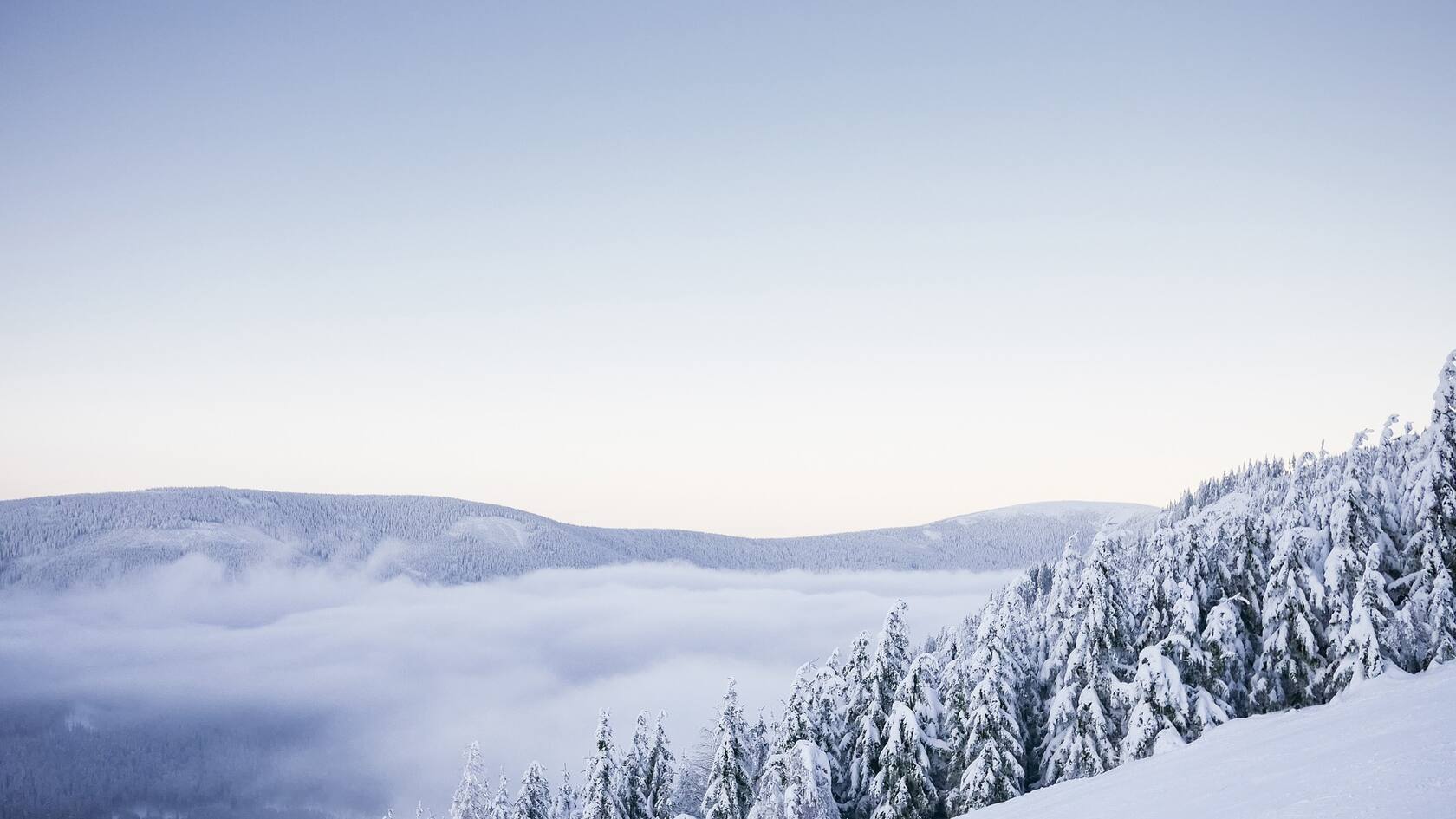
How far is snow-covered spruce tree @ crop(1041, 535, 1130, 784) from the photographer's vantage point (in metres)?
24.6

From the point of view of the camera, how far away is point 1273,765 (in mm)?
14531

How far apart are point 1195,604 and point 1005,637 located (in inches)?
224

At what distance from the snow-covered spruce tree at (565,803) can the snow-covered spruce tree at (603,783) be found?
9.68m

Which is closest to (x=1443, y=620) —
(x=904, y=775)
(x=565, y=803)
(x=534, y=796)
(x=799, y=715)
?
(x=904, y=775)

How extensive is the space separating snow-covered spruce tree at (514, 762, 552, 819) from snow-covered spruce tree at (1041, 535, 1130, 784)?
71.4 ft

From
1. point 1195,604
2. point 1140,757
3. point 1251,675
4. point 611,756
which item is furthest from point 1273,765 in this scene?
point 611,756

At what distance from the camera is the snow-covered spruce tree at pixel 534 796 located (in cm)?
3559

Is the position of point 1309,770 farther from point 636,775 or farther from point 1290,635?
point 636,775

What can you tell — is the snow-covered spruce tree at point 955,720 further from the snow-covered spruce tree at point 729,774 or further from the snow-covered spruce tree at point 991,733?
the snow-covered spruce tree at point 729,774

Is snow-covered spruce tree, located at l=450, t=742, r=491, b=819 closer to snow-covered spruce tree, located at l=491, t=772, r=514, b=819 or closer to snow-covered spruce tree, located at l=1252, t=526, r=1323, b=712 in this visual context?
snow-covered spruce tree, located at l=491, t=772, r=514, b=819

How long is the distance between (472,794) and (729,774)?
59.0 feet

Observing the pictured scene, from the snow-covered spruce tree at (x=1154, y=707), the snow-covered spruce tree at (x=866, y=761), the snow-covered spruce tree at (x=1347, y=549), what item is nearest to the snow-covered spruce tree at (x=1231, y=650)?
the snow-covered spruce tree at (x=1154, y=707)

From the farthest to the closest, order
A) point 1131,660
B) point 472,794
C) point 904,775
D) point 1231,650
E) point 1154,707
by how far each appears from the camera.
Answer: point 472,794
point 1131,660
point 904,775
point 1231,650
point 1154,707

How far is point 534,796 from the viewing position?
3650 cm
